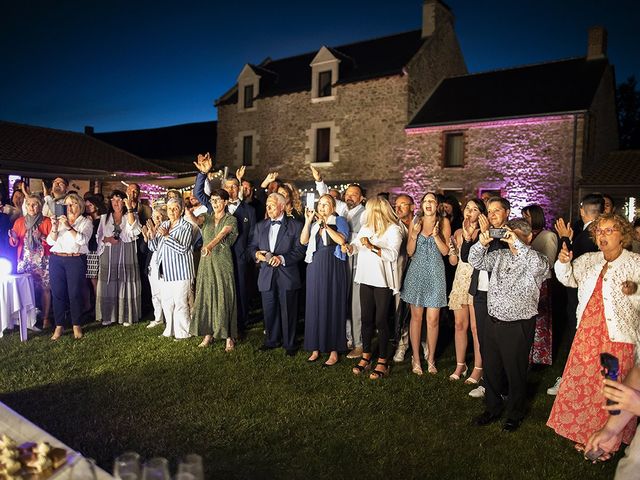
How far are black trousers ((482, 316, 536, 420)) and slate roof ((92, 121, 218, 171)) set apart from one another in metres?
27.8

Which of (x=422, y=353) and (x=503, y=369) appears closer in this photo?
(x=503, y=369)

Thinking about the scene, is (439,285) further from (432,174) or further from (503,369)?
(432,174)

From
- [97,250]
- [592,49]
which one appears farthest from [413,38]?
[97,250]

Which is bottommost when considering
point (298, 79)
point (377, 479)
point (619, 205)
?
point (377, 479)

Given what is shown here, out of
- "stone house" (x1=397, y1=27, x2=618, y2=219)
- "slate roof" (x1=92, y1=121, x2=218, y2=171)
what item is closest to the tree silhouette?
"stone house" (x1=397, y1=27, x2=618, y2=219)

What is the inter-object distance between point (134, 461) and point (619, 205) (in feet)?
61.8

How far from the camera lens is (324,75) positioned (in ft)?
65.6

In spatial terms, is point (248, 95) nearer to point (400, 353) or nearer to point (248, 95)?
point (248, 95)

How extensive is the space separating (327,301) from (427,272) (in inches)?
48.1

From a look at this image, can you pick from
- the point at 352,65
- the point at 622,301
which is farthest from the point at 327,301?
the point at 352,65

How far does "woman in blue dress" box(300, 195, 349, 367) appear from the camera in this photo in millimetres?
5684

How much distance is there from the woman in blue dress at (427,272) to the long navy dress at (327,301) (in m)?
0.78

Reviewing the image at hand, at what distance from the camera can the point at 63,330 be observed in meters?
6.64

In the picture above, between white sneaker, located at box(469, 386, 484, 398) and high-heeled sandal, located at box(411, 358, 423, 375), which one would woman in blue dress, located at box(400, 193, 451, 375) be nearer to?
high-heeled sandal, located at box(411, 358, 423, 375)
